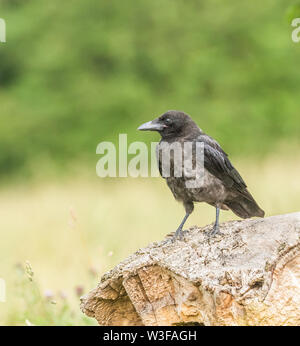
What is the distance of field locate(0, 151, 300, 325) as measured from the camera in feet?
15.6

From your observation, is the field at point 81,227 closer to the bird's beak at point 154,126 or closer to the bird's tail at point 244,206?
the bird's beak at point 154,126

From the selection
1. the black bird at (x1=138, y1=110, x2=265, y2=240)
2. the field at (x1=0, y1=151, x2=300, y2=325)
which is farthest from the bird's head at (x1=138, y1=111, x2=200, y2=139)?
the field at (x1=0, y1=151, x2=300, y2=325)

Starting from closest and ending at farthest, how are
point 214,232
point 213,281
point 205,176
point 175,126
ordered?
point 213,281 → point 214,232 → point 205,176 → point 175,126

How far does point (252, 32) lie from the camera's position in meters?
17.8

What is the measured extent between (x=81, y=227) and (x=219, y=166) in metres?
2.50

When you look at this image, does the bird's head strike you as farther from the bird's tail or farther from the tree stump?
the tree stump

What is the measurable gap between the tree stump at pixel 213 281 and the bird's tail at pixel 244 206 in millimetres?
781

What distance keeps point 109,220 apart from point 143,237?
0.96 m

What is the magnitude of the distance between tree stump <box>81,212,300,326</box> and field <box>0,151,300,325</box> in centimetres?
53

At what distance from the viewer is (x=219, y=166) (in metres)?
4.34

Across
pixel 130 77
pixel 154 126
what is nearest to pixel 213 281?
pixel 154 126

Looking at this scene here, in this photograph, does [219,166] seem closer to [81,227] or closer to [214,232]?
[214,232]

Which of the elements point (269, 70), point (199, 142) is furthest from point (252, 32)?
point (199, 142)

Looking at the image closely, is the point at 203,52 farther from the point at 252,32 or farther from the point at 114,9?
the point at 114,9
